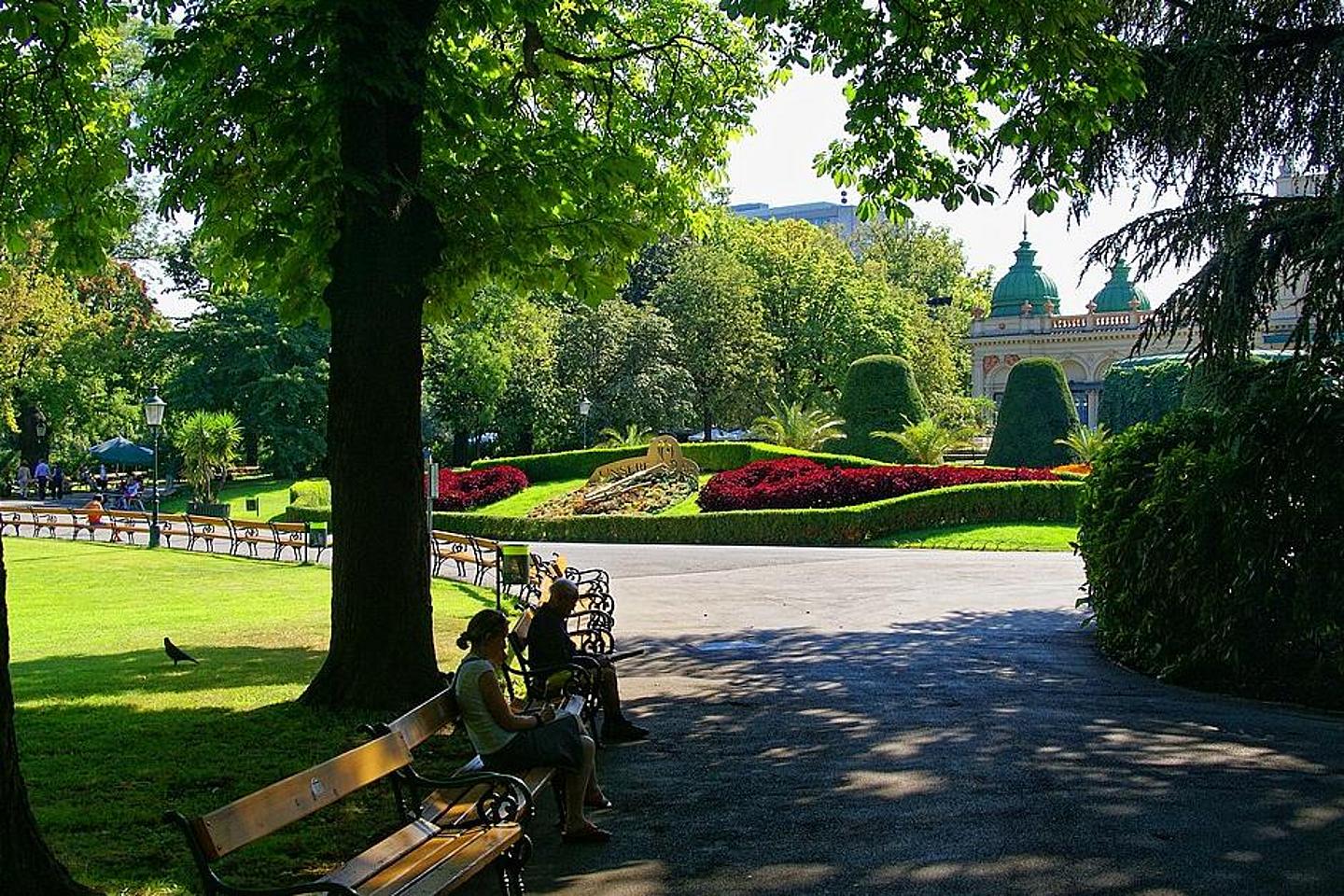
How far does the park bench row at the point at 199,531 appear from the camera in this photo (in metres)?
30.3

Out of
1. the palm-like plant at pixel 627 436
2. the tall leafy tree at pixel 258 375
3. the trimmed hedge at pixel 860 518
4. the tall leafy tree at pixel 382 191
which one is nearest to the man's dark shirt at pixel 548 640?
the tall leafy tree at pixel 382 191

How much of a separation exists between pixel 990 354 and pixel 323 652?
59.7 m

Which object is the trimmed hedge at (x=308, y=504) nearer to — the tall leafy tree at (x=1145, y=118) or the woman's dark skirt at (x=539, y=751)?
the tall leafy tree at (x=1145, y=118)

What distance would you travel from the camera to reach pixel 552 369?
58250 mm

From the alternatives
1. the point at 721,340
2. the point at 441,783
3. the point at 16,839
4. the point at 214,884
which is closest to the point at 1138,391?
the point at 721,340

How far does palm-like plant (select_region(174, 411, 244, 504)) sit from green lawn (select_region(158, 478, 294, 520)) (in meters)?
2.00

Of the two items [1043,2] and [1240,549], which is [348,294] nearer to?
[1043,2]

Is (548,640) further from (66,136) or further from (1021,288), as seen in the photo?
(1021,288)

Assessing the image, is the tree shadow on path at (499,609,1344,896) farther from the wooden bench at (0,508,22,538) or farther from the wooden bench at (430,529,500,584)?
the wooden bench at (0,508,22,538)

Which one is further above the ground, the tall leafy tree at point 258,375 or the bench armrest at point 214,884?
the tall leafy tree at point 258,375

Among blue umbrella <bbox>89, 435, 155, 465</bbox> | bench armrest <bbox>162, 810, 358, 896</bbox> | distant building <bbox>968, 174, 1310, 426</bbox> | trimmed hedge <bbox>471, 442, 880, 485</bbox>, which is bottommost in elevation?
bench armrest <bbox>162, 810, 358, 896</bbox>

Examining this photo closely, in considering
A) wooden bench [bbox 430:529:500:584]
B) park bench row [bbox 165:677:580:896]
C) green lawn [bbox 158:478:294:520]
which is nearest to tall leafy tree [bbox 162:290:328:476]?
green lawn [bbox 158:478:294:520]

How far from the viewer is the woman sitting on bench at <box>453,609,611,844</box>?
6.91 meters

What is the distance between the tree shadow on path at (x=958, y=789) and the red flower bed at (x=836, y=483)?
21.6m
